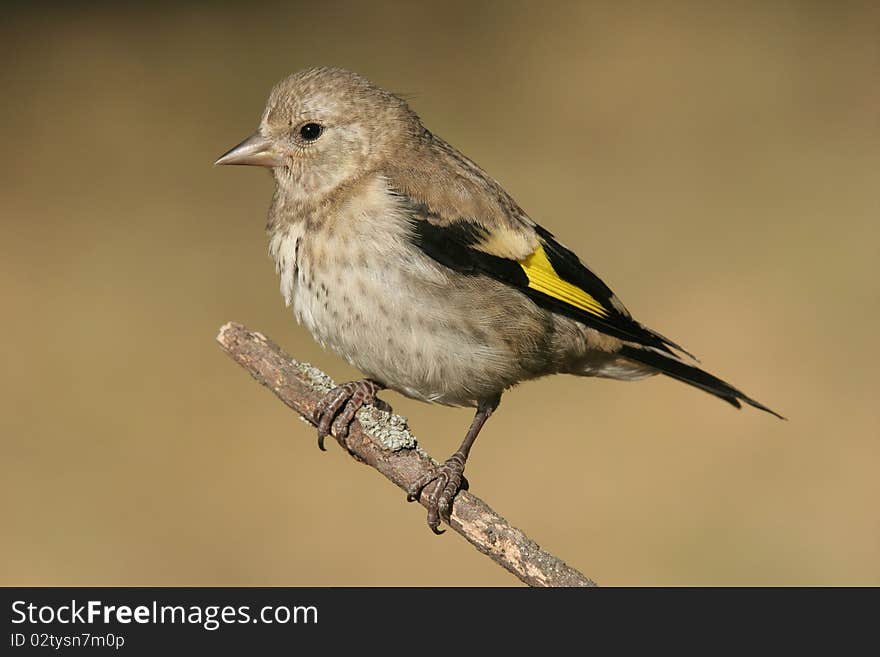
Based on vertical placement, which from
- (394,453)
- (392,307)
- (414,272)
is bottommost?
(394,453)

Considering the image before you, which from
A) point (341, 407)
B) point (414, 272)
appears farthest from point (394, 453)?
point (414, 272)

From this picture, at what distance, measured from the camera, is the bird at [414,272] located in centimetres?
373

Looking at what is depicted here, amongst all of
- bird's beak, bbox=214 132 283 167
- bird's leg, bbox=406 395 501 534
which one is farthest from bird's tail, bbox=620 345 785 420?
bird's beak, bbox=214 132 283 167

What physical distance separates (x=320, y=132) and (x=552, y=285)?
40.0 inches

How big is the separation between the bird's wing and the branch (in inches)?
23.7

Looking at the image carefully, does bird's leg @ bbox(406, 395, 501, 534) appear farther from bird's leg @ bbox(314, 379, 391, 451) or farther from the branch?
bird's leg @ bbox(314, 379, 391, 451)

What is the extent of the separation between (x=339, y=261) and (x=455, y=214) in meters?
0.46

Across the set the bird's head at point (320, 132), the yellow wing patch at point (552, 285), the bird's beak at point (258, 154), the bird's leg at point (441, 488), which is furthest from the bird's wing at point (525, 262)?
the bird's leg at point (441, 488)

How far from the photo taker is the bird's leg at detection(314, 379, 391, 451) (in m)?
3.81

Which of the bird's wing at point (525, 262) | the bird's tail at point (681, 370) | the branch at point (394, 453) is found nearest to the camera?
the branch at point (394, 453)

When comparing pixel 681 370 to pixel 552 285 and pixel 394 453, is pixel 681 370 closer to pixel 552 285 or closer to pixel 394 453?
pixel 552 285

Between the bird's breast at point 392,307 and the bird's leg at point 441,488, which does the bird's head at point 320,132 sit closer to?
the bird's breast at point 392,307

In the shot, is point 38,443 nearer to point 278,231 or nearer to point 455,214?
point 278,231

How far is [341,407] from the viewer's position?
3902 mm
